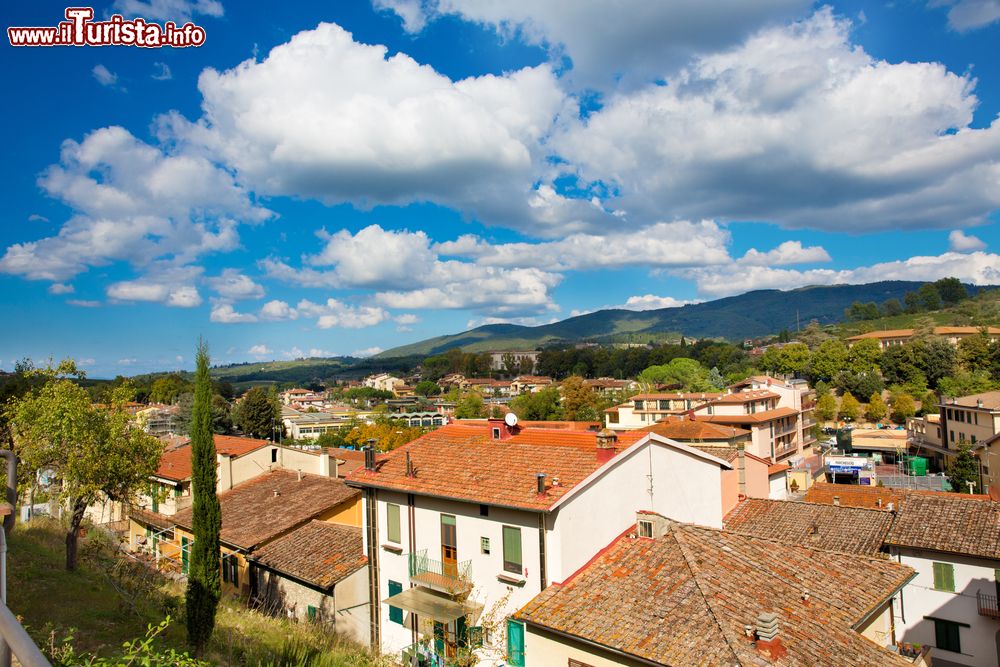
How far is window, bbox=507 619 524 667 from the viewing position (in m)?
15.3

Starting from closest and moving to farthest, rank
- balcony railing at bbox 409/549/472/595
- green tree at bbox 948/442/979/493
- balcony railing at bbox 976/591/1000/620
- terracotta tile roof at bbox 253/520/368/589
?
balcony railing at bbox 409/549/472/595 < terracotta tile roof at bbox 253/520/368/589 < balcony railing at bbox 976/591/1000/620 < green tree at bbox 948/442/979/493

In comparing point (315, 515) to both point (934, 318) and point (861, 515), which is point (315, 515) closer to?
point (861, 515)

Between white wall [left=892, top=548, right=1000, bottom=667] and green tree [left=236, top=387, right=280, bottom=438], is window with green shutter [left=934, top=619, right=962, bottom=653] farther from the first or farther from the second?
green tree [left=236, top=387, right=280, bottom=438]

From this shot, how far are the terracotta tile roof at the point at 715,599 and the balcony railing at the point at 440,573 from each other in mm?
3183

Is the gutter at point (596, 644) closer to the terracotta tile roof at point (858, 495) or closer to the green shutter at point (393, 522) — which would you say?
the green shutter at point (393, 522)

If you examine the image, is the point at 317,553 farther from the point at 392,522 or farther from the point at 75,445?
the point at 75,445

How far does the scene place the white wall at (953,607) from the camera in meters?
23.4

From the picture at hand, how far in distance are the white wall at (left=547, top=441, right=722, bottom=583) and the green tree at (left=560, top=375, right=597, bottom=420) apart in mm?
68701

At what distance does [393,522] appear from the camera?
21.1 metres

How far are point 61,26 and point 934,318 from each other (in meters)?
183

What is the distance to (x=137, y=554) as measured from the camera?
2653 cm

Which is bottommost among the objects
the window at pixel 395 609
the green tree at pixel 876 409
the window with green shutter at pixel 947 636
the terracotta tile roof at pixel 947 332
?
the window with green shutter at pixel 947 636

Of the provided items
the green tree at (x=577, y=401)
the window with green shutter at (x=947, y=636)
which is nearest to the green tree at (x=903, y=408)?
the green tree at (x=577, y=401)

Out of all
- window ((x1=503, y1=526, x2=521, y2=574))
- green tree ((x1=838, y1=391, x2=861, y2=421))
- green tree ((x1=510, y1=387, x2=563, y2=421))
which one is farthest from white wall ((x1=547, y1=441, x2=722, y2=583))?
green tree ((x1=838, y1=391, x2=861, y2=421))
